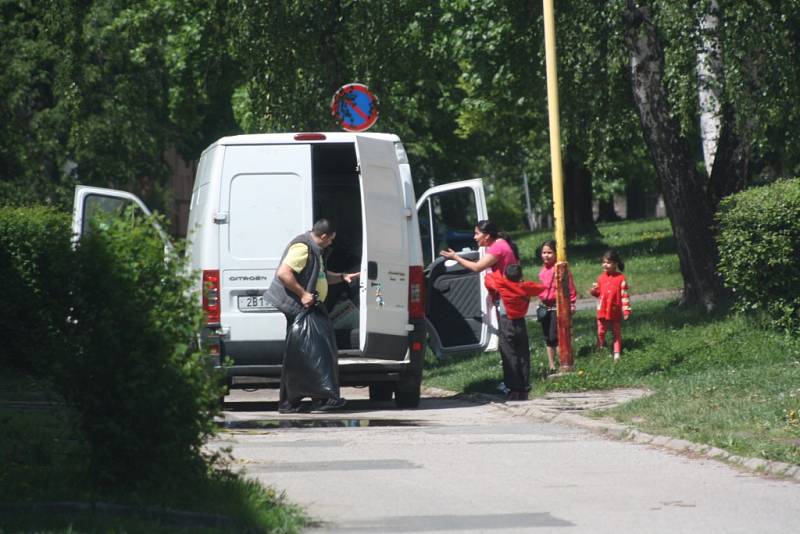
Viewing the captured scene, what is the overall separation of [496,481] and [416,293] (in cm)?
559

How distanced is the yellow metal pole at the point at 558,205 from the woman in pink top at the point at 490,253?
513 millimetres

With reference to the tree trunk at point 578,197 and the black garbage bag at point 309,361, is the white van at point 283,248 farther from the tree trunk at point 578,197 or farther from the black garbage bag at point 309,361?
the tree trunk at point 578,197

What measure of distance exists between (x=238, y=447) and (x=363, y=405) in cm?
480

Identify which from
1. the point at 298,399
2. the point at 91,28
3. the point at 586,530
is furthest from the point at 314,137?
the point at 91,28

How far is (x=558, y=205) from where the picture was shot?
15609 mm

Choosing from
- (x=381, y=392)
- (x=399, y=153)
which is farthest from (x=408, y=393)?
(x=399, y=153)

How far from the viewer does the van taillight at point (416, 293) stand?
1421 centimetres

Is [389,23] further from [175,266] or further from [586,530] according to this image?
[586,530]

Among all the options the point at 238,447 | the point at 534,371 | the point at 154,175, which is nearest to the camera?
the point at 238,447

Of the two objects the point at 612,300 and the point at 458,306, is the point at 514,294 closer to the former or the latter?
the point at 458,306

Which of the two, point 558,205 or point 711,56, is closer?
point 558,205

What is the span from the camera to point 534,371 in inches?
659

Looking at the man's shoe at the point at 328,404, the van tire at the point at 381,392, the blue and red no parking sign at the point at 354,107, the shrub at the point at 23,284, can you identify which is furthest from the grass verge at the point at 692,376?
the shrub at the point at 23,284

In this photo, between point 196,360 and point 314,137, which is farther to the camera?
point 314,137
